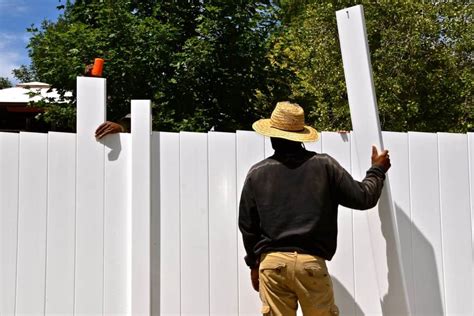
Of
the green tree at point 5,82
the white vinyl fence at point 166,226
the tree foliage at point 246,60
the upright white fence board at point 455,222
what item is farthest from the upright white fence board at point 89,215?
the green tree at point 5,82

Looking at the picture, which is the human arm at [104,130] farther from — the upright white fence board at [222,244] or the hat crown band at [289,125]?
the hat crown band at [289,125]

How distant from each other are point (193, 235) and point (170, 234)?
15cm

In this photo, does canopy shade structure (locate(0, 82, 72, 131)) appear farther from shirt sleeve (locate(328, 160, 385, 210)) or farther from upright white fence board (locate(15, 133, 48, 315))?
shirt sleeve (locate(328, 160, 385, 210))

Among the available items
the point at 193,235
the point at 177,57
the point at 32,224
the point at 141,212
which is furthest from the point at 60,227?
the point at 177,57

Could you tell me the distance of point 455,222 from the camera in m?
3.41

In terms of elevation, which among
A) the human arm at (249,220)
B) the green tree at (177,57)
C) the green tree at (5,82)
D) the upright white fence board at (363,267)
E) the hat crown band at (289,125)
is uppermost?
the green tree at (5,82)

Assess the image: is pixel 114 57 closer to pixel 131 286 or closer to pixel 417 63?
pixel 131 286

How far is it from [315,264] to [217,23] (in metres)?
4.84

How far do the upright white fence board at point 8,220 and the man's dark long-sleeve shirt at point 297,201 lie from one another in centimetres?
144

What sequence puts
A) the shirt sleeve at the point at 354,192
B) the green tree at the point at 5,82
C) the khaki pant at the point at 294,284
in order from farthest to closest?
the green tree at the point at 5,82
the shirt sleeve at the point at 354,192
the khaki pant at the point at 294,284

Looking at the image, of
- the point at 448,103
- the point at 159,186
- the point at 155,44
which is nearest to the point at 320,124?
the point at 448,103

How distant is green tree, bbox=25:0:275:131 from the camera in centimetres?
659

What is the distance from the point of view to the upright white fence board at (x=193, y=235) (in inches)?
125

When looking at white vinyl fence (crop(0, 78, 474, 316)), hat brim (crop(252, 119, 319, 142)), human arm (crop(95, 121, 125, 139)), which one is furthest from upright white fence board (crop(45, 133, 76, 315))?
hat brim (crop(252, 119, 319, 142))
